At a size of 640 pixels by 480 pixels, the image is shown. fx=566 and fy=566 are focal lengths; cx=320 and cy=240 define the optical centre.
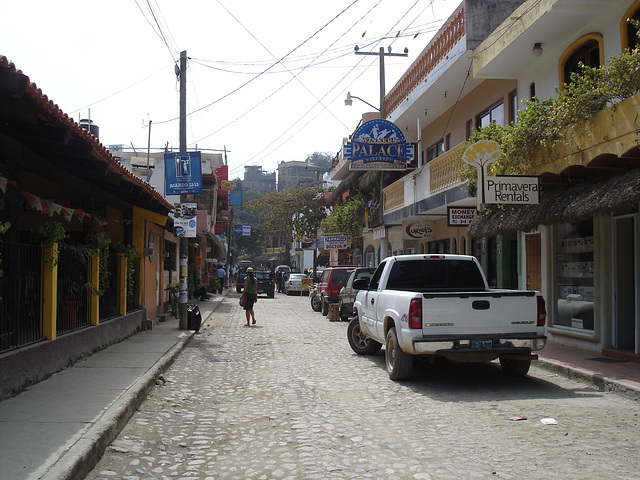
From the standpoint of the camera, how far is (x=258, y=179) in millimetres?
145750

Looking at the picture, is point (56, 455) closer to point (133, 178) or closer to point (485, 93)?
point (133, 178)

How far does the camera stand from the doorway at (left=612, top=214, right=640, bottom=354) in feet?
34.5

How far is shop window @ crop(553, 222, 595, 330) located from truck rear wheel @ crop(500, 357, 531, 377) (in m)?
3.31

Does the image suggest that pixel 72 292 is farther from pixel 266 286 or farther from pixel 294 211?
pixel 294 211

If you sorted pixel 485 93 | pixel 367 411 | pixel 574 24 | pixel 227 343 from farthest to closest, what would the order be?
pixel 485 93 → pixel 227 343 → pixel 574 24 → pixel 367 411

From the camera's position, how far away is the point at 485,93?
53.9 feet

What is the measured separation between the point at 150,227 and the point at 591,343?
41.0 feet

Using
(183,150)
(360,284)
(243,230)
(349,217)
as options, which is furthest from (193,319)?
(243,230)

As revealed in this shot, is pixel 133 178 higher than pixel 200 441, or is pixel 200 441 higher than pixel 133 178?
pixel 133 178

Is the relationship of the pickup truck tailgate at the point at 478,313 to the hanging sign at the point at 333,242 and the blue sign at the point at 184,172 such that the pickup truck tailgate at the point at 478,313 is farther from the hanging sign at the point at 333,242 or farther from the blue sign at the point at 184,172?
the hanging sign at the point at 333,242

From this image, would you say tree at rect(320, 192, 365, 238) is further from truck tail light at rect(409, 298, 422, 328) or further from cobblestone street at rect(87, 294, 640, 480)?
truck tail light at rect(409, 298, 422, 328)

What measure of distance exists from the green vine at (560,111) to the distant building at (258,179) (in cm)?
13123

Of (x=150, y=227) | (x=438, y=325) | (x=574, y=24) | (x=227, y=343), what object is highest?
(x=574, y=24)

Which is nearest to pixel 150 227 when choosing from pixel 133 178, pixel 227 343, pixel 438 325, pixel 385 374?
pixel 227 343
